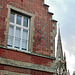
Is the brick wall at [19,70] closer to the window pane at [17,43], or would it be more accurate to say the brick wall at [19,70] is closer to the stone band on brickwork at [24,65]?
the stone band on brickwork at [24,65]

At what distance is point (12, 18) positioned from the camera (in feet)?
37.4

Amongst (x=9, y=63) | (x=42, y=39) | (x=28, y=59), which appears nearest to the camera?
(x=9, y=63)

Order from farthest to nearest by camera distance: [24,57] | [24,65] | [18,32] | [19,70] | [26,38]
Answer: [26,38] < [18,32] < [24,57] < [24,65] < [19,70]

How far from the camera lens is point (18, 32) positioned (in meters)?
11.5

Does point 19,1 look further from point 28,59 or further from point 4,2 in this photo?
point 28,59

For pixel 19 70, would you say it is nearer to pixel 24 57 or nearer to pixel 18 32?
pixel 24 57

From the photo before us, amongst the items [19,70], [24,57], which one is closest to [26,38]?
[24,57]

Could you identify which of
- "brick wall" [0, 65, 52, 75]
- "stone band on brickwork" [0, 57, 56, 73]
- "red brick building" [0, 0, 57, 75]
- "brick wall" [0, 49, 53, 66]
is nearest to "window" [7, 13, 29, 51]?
"red brick building" [0, 0, 57, 75]

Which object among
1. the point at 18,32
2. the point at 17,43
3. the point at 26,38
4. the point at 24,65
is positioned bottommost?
the point at 24,65

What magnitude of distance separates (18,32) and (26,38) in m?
0.68

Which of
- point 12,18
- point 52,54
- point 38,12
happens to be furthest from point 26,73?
point 38,12

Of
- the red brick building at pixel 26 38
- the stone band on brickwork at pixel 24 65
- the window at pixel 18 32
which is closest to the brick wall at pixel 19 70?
the red brick building at pixel 26 38

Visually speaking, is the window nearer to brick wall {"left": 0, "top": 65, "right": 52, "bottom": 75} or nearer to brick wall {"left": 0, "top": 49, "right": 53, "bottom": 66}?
brick wall {"left": 0, "top": 49, "right": 53, "bottom": 66}

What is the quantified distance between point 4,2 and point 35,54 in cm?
366
